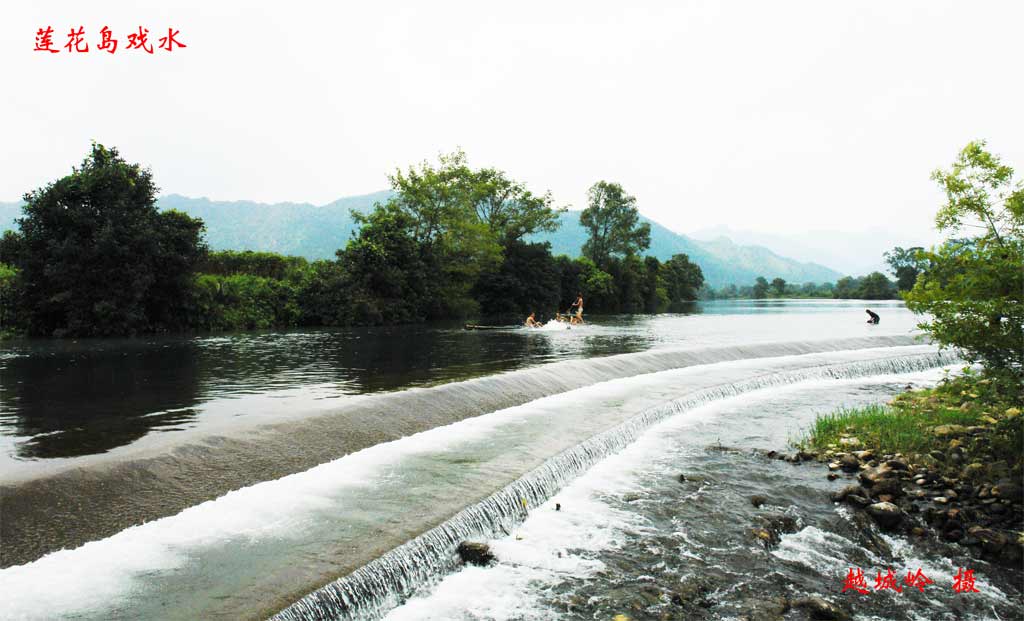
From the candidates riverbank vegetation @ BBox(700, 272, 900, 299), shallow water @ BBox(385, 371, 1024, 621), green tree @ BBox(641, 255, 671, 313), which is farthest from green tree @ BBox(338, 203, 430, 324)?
riverbank vegetation @ BBox(700, 272, 900, 299)

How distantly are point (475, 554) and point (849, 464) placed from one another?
669 centimetres

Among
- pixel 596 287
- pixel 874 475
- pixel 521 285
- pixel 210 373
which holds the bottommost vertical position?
pixel 874 475

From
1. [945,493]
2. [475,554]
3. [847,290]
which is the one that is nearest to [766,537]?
[945,493]

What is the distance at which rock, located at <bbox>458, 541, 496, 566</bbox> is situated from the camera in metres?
6.24

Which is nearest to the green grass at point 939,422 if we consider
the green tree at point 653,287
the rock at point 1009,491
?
the rock at point 1009,491

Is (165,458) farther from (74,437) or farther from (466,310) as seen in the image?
(466,310)

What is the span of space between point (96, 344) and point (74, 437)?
17.8 metres

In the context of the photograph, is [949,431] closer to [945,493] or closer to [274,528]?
[945,493]

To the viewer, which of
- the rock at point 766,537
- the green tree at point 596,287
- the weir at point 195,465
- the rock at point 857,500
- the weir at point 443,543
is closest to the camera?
the weir at point 443,543

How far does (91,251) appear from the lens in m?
26.0

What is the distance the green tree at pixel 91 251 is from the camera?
26047mm

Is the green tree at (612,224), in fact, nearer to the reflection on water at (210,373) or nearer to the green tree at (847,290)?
the reflection on water at (210,373)

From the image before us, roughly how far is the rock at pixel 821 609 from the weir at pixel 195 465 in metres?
5.92

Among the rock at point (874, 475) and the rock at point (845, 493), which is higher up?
the rock at point (874, 475)
